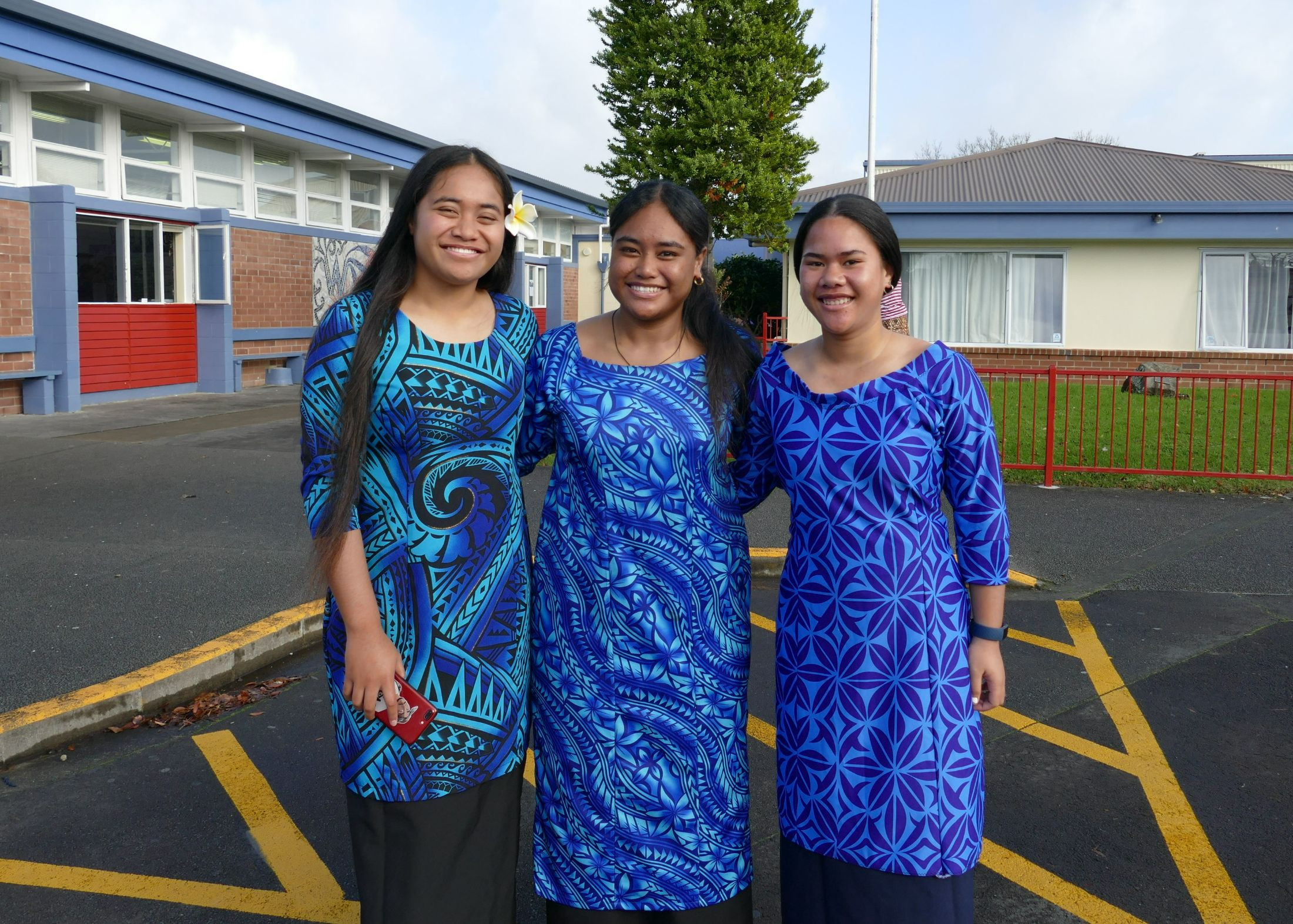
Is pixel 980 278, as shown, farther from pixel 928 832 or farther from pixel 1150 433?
pixel 928 832

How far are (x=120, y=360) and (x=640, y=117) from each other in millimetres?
8296

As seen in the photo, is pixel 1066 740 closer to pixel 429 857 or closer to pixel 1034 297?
pixel 429 857

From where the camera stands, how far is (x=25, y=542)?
688 centimetres

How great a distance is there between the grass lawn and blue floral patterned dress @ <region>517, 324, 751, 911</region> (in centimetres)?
751

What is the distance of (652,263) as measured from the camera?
247 cm

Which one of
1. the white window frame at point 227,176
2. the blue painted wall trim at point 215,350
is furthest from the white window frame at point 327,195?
the blue painted wall trim at point 215,350

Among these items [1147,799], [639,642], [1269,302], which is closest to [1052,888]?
[1147,799]

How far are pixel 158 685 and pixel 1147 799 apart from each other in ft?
12.7

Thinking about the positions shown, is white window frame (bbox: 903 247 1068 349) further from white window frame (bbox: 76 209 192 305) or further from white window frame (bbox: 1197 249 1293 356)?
white window frame (bbox: 76 209 192 305)

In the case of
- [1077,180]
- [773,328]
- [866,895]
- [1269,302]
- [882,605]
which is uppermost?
[1077,180]

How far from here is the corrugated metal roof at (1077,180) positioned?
2086cm

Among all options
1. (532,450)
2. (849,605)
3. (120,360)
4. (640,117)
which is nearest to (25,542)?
(532,450)

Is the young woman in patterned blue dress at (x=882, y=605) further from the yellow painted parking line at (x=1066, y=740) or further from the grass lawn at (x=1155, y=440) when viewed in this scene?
the grass lawn at (x=1155, y=440)

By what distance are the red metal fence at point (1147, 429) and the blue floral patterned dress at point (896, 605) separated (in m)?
5.30
